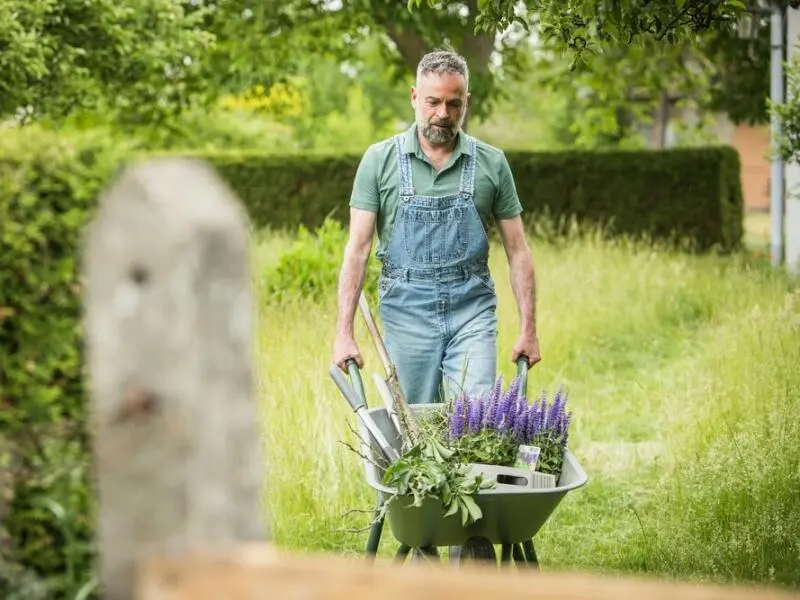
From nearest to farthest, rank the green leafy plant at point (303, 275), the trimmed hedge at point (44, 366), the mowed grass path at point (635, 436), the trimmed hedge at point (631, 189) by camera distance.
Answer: the trimmed hedge at point (44, 366), the mowed grass path at point (635, 436), the green leafy plant at point (303, 275), the trimmed hedge at point (631, 189)

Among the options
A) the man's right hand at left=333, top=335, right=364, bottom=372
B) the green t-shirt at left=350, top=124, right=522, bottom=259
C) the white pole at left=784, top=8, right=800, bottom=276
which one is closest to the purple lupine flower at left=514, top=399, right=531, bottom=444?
the man's right hand at left=333, top=335, right=364, bottom=372

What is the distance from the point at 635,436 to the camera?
7742mm

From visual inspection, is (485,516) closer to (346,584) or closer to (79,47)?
(346,584)

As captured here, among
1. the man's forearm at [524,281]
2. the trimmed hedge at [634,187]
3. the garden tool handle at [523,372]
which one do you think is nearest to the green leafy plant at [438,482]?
the garden tool handle at [523,372]

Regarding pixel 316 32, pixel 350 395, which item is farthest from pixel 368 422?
pixel 316 32

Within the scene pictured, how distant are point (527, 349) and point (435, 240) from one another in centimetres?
51

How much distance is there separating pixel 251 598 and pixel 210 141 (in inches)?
1005

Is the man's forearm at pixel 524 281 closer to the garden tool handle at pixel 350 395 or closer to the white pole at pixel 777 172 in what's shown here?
the garden tool handle at pixel 350 395

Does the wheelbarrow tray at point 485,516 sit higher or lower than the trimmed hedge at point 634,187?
lower

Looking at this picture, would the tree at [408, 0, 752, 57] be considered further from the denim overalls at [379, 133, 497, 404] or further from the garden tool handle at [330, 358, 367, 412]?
the garden tool handle at [330, 358, 367, 412]

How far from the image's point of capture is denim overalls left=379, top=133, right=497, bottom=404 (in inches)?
192

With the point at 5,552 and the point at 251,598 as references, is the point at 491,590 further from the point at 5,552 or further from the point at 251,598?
the point at 5,552

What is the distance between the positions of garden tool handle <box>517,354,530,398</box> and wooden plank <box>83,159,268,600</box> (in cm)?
237

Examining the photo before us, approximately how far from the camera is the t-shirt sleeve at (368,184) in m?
4.95
